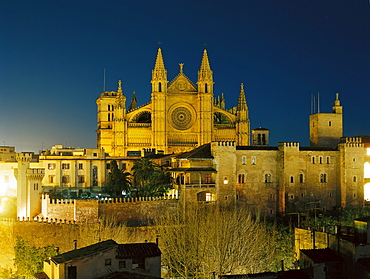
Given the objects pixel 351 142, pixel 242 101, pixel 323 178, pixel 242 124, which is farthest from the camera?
pixel 242 101

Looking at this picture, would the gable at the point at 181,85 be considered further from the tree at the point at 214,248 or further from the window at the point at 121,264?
the window at the point at 121,264

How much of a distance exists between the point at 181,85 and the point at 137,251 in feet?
156

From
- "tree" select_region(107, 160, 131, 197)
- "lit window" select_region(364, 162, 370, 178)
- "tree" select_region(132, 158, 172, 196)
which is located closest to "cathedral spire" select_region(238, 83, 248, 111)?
"lit window" select_region(364, 162, 370, 178)

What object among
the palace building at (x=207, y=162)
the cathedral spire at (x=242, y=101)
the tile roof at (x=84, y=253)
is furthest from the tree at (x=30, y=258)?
the cathedral spire at (x=242, y=101)

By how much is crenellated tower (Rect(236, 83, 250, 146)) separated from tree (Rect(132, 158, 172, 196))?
74.3 feet

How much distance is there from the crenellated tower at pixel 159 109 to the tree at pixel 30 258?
33.9 meters

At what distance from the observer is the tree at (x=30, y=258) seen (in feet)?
103

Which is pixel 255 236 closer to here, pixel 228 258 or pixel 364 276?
pixel 228 258

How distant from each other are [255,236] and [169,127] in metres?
36.9

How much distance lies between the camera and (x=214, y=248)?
30.5 m

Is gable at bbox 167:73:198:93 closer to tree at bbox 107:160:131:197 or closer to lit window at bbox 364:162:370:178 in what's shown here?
tree at bbox 107:160:131:197

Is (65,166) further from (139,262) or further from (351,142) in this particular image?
(139,262)

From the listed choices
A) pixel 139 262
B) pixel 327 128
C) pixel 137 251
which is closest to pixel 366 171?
pixel 327 128

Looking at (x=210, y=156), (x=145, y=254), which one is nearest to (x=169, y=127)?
(x=210, y=156)
